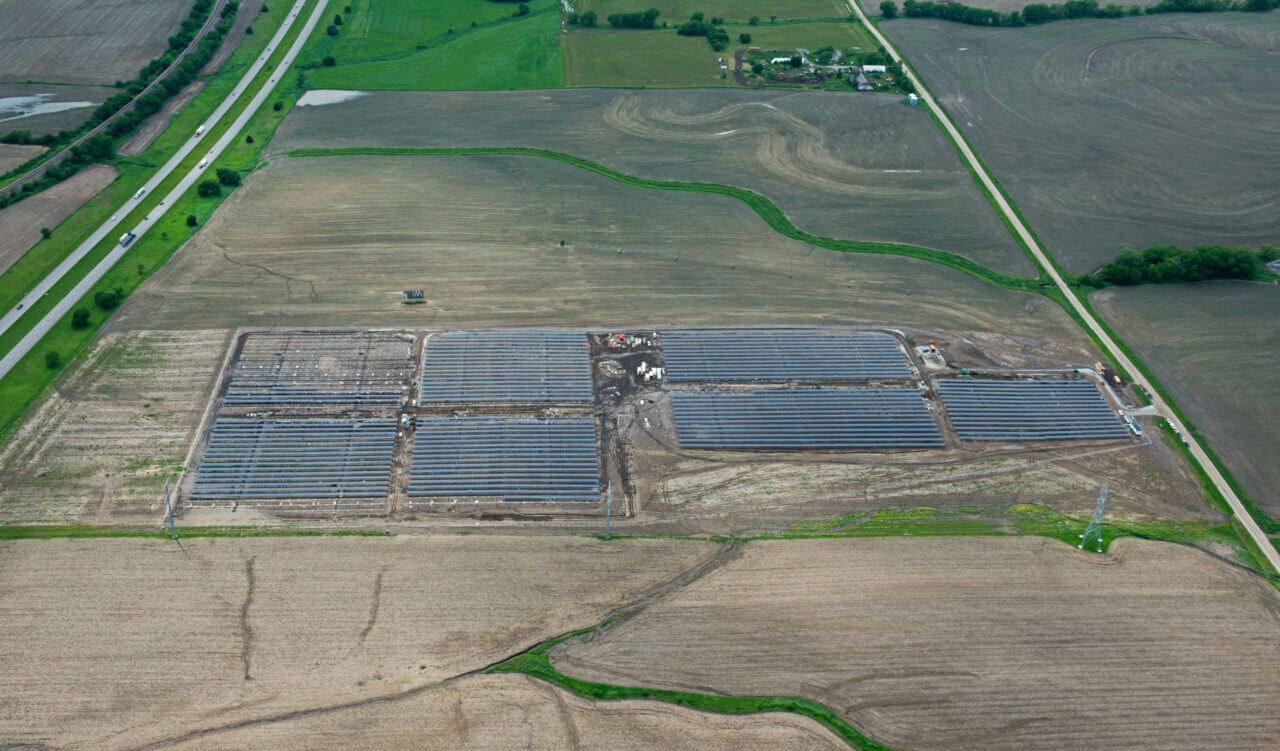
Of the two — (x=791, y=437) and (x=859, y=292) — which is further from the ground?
(x=859, y=292)

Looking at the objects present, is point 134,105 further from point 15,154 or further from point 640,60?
point 640,60

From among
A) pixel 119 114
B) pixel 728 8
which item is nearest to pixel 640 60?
pixel 728 8

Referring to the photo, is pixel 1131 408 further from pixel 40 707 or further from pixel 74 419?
pixel 74 419

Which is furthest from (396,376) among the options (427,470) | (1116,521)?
(1116,521)

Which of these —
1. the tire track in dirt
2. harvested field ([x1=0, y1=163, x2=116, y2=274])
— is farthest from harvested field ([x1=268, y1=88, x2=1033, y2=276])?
the tire track in dirt

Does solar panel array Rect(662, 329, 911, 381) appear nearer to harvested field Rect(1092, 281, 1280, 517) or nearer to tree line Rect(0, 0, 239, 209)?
harvested field Rect(1092, 281, 1280, 517)

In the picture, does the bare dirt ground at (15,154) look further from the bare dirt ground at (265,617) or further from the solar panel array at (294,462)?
the bare dirt ground at (265,617)
